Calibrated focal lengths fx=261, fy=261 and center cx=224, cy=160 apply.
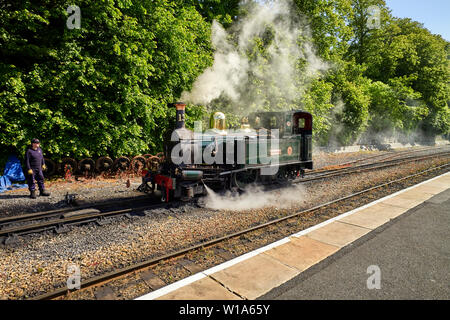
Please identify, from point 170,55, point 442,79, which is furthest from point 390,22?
point 170,55

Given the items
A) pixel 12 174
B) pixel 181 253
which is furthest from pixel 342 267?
pixel 12 174

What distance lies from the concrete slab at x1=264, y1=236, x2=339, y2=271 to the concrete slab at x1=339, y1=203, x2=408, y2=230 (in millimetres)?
1720

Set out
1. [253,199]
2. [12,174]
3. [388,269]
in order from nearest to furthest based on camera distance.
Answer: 1. [388,269]
2. [253,199]
3. [12,174]

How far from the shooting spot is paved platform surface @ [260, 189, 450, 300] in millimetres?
3689

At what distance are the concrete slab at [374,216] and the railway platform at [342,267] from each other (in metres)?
0.03

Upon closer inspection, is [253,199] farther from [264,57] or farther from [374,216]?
[264,57]

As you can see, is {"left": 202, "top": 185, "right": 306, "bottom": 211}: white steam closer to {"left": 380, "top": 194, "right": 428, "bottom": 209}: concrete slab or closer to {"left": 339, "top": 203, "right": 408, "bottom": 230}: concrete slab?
{"left": 339, "top": 203, "right": 408, "bottom": 230}: concrete slab

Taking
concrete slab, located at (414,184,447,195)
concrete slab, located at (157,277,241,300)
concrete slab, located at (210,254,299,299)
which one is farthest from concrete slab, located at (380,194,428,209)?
concrete slab, located at (157,277,241,300)

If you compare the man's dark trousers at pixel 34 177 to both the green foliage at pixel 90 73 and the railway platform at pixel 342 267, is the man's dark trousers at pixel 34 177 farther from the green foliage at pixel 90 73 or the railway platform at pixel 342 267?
the railway platform at pixel 342 267

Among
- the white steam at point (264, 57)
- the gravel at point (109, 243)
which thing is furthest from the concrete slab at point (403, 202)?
the white steam at point (264, 57)

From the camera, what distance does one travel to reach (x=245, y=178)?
8859mm

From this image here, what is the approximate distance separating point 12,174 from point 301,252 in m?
10.3

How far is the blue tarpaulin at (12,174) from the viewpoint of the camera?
9.05 m

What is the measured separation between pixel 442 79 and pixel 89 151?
1577 inches
